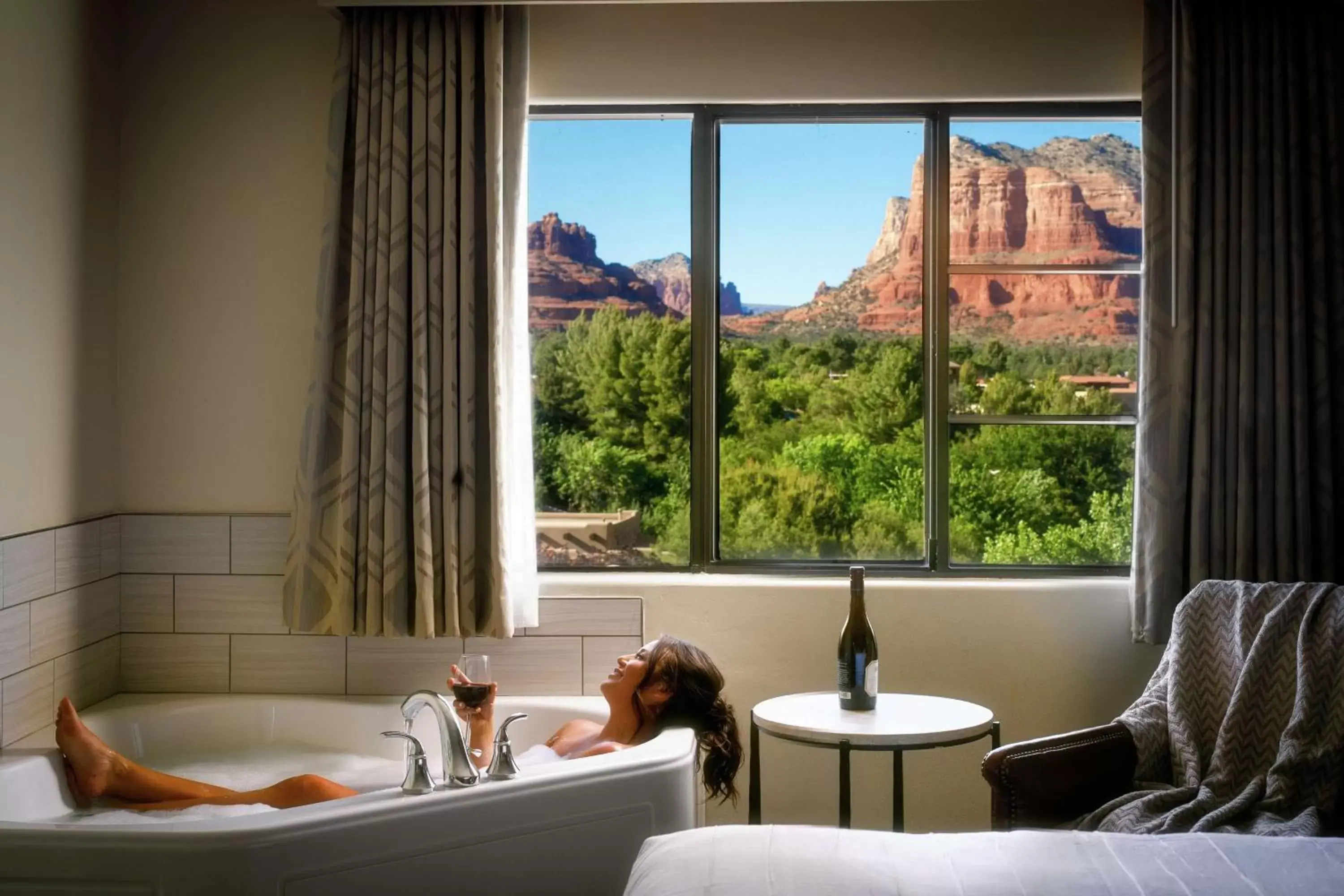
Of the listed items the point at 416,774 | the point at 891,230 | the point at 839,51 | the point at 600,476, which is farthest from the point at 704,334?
the point at 416,774

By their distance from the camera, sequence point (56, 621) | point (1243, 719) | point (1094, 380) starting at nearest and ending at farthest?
point (1243, 719), point (56, 621), point (1094, 380)

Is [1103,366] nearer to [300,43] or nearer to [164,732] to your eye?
[300,43]

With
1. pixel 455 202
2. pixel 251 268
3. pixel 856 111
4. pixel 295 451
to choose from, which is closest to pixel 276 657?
pixel 295 451

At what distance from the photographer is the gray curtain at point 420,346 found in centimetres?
328

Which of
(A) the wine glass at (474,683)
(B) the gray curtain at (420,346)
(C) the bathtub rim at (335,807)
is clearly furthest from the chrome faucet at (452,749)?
(B) the gray curtain at (420,346)

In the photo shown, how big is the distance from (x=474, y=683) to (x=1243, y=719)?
1657 mm

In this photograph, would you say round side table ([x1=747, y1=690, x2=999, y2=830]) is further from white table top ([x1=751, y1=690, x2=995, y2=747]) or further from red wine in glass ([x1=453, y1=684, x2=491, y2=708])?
red wine in glass ([x1=453, y1=684, x2=491, y2=708])

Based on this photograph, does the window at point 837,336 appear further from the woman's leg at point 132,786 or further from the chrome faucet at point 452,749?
the chrome faucet at point 452,749

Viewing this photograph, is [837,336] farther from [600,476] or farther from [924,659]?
[924,659]

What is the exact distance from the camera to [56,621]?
122 inches

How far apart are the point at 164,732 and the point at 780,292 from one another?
6.63ft

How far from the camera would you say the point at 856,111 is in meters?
3.54

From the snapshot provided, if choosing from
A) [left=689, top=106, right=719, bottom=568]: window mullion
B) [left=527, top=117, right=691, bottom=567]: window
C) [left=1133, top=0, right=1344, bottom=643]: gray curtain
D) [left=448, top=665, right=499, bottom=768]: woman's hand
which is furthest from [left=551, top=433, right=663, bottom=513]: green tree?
[left=1133, top=0, right=1344, bottom=643]: gray curtain

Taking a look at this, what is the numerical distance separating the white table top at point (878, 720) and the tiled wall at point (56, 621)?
1.71m
